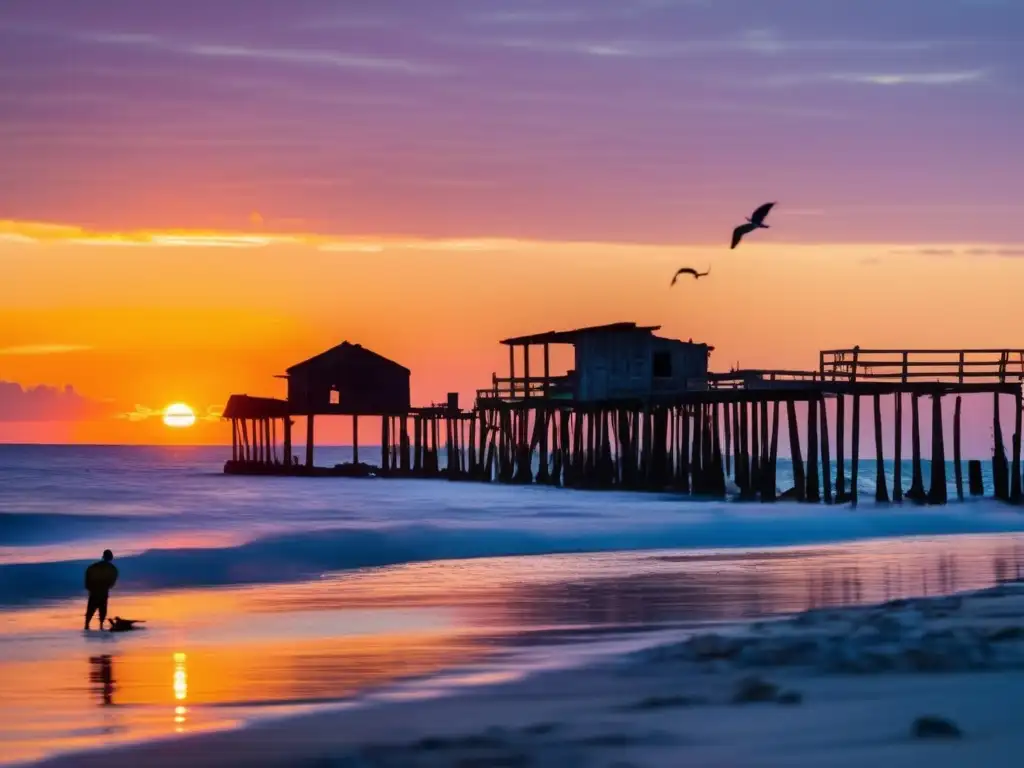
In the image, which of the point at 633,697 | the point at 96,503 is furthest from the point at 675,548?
the point at 96,503

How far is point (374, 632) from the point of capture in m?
16.0

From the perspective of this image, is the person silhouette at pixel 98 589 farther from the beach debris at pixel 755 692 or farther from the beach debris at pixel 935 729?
the beach debris at pixel 935 729

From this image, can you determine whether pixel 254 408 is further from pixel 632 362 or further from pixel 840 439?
pixel 840 439

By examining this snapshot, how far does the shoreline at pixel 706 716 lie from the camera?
8.91m

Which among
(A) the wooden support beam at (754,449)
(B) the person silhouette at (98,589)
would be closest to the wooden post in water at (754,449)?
(A) the wooden support beam at (754,449)

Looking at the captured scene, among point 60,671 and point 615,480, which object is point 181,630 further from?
point 615,480

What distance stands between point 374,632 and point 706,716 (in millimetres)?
6638

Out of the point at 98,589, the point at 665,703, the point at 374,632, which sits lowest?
the point at 374,632

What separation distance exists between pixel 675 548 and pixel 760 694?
2262 cm

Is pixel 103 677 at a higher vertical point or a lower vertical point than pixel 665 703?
lower

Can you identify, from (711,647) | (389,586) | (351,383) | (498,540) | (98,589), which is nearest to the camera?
(711,647)

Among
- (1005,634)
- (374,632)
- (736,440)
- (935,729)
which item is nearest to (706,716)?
(935,729)

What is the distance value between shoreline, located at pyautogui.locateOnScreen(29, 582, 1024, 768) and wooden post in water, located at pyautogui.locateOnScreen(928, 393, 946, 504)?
29.4 m

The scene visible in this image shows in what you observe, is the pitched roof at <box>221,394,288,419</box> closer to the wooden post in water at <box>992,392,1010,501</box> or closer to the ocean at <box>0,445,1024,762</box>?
the ocean at <box>0,445,1024,762</box>
